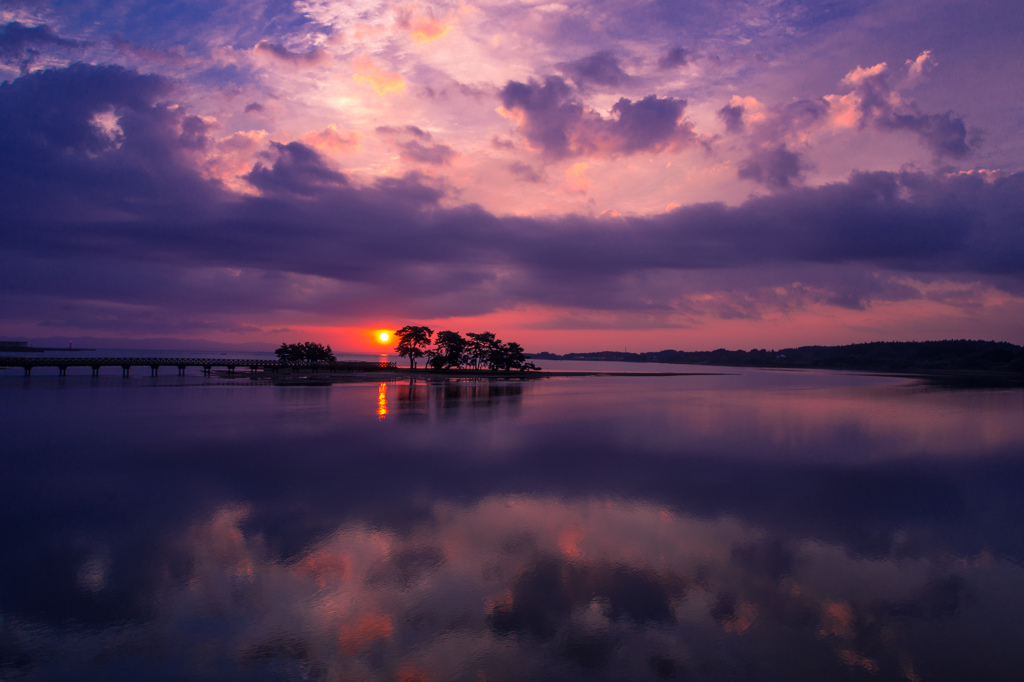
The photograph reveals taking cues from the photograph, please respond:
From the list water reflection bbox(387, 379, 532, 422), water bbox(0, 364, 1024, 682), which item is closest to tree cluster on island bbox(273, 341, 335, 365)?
water reflection bbox(387, 379, 532, 422)

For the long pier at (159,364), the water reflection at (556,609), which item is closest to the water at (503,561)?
the water reflection at (556,609)

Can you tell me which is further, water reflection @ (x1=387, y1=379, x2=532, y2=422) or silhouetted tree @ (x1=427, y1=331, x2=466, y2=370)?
silhouetted tree @ (x1=427, y1=331, x2=466, y2=370)

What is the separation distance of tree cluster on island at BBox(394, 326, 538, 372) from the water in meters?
69.3

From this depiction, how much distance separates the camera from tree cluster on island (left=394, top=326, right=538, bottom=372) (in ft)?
306

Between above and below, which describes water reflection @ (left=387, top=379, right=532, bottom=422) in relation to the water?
above

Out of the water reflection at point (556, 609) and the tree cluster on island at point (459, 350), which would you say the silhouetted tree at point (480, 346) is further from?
the water reflection at point (556, 609)

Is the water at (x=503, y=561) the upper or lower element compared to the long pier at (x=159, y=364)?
lower

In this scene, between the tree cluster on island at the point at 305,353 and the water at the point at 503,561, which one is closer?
the water at the point at 503,561

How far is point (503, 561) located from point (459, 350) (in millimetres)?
83489

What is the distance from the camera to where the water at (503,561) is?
7312 millimetres

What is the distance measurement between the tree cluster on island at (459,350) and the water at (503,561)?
69338 mm

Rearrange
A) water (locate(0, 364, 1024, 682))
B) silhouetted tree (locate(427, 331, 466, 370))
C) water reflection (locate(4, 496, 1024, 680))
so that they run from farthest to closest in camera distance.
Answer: silhouetted tree (locate(427, 331, 466, 370)) → water (locate(0, 364, 1024, 682)) → water reflection (locate(4, 496, 1024, 680))

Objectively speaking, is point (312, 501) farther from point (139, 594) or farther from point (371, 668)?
point (371, 668)

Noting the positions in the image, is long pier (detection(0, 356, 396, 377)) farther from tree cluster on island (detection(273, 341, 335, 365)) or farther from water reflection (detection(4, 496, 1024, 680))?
water reflection (detection(4, 496, 1024, 680))
